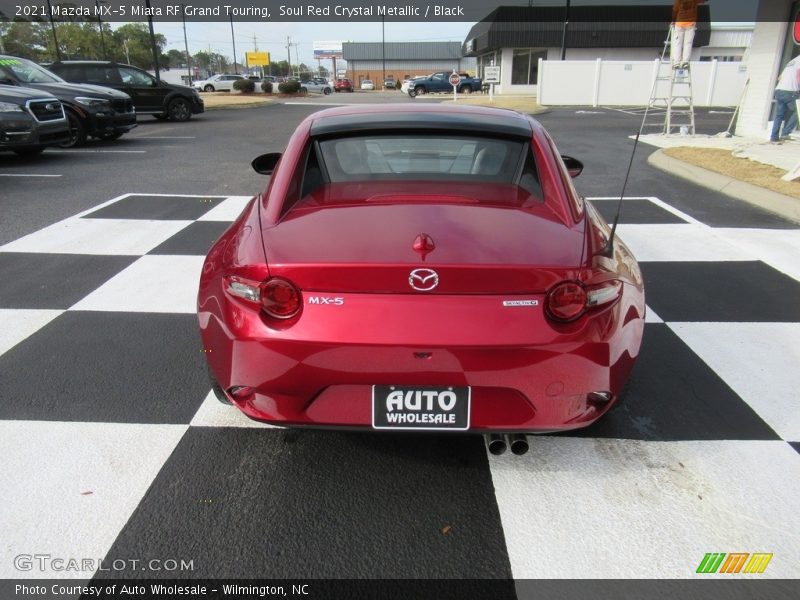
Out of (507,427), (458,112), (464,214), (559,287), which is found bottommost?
(507,427)

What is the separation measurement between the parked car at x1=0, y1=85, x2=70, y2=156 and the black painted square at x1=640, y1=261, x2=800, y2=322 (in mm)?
9607

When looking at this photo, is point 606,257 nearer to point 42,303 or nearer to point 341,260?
point 341,260

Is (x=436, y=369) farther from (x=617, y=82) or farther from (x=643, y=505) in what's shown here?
(x=617, y=82)

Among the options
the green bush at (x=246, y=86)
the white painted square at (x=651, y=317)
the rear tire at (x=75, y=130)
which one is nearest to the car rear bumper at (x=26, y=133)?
the rear tire at (x=75, y=130)

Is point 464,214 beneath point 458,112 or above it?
beneath

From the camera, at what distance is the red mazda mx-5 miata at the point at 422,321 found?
2.01 meters

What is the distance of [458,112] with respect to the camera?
3143 millimetres

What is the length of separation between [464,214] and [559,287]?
51 centimetres

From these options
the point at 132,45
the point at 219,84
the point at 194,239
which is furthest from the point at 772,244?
the point at 132,45

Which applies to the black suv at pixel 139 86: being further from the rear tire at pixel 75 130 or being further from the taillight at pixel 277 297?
the taillight at pixel 277 297

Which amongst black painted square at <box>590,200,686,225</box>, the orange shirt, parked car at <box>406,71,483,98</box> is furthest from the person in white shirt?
parked car at <box>406,71,483,98</box>

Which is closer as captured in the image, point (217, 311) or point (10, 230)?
point (217, 311)

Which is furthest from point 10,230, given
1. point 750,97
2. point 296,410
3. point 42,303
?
point 750,97

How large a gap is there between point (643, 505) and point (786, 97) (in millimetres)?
11445
